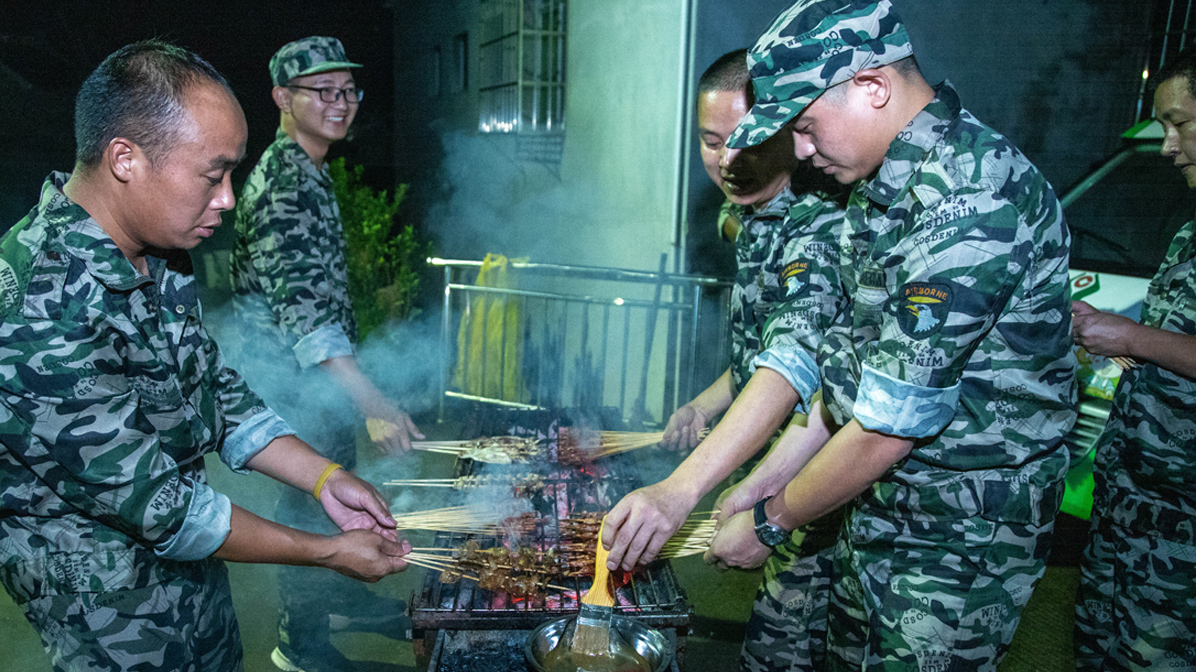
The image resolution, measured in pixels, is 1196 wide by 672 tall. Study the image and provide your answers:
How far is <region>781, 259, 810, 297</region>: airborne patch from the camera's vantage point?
9.87 ft

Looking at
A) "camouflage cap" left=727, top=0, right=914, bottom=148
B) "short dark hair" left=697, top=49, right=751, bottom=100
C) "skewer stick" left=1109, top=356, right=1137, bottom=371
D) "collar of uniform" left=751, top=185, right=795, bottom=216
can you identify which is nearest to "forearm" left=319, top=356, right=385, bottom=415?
"collar of uniform" left=751, top=185, right=795, bottom=216

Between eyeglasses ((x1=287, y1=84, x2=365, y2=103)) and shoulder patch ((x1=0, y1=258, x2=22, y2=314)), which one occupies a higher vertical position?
eyeglasses ((x1=287, y1=84, x2=365, y2=103))

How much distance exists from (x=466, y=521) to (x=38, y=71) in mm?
10580

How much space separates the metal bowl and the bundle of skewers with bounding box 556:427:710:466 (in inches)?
63.1

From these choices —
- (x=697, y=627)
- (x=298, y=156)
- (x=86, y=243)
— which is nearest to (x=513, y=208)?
(x=298, y=156)

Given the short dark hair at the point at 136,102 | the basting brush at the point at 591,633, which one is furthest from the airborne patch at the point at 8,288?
the basting brush at the point at 591,633

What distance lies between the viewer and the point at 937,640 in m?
2.24

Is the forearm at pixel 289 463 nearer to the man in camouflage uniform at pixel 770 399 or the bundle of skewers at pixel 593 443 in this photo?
the man in camouflage uniform at pixel 770 399

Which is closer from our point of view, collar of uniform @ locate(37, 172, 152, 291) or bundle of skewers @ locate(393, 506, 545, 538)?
collar of uniform @ locate(37, 172, 152, 291)

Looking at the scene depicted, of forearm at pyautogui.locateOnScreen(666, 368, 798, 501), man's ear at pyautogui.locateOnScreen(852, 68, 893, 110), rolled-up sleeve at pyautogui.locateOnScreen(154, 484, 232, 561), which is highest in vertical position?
man's ear at pyautogui.locateOnScreen(852, 68, 893, 110)

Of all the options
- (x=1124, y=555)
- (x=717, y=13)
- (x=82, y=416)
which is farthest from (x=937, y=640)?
(x=717, y=13)

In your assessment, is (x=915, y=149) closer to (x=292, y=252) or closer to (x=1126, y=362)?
(x=1126, y=362)

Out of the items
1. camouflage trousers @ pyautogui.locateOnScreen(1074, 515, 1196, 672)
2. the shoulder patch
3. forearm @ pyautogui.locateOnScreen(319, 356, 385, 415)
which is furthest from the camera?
forearm @ pyautogui.locateOnScreen(319, 356, 385, 415)

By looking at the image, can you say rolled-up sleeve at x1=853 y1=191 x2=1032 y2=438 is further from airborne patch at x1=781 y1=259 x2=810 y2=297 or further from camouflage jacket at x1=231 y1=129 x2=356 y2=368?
camouflage jacket at x1=231 y1=129 x2=356 y2=368
